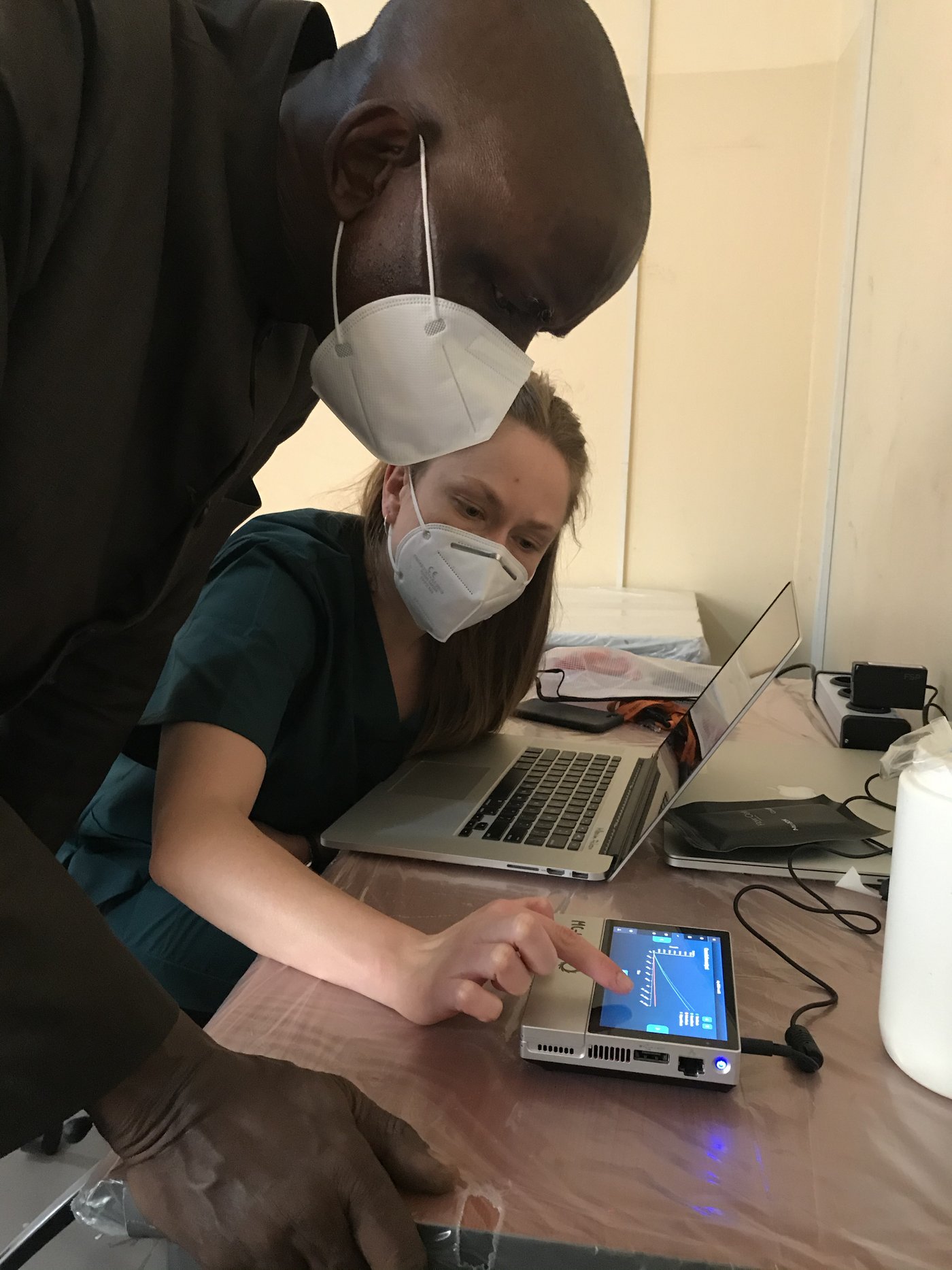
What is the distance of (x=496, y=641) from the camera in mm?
1194

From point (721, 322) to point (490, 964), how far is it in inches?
98.4

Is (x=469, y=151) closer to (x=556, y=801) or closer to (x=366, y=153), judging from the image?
(x=366, y=153)

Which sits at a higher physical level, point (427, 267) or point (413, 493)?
Answer: point (427, 267)

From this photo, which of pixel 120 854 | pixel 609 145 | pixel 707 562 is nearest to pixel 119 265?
pixel 609 145

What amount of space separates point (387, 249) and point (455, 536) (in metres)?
0.41

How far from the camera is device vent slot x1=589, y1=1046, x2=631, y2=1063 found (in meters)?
0.49

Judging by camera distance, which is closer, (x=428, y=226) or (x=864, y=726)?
(x=428, y=226)

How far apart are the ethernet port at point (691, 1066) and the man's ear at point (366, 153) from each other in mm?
592

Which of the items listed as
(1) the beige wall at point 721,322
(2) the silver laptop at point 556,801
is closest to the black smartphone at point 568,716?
(2) the silver laptop at point 556,801

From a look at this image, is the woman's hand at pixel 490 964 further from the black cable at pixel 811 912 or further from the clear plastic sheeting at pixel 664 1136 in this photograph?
the black cable at pixel 811 912

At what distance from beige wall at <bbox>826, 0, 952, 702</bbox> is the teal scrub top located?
30.3 inches

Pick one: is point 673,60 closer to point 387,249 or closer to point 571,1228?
point 387,249

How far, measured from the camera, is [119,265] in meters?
0.50

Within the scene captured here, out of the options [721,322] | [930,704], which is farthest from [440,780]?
[721,322]
